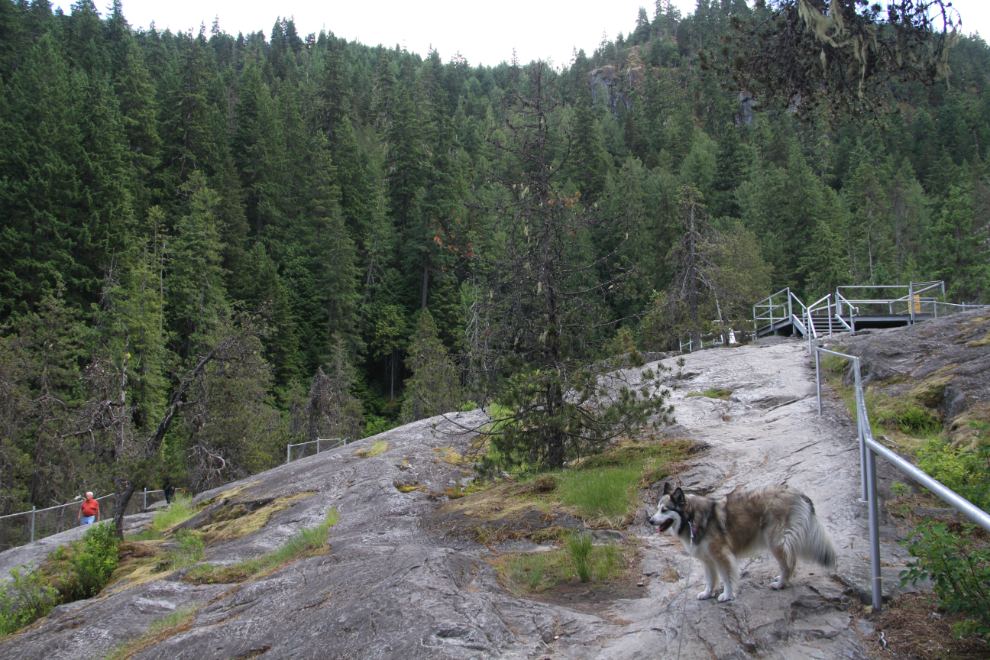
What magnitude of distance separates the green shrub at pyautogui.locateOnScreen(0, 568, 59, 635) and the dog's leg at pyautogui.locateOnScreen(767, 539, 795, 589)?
27.8 ft

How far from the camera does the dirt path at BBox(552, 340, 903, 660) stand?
12.4 ft

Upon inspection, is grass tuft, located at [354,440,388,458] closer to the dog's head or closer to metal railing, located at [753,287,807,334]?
the dog's head

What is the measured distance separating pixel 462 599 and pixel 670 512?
1698 mm

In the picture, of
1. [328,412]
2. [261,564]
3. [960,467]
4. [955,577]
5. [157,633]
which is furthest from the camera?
[328,412]

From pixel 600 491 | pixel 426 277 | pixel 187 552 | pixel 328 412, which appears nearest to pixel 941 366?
pixel 600 491

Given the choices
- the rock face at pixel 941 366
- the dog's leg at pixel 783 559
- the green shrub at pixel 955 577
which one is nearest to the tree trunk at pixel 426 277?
the rock face at pixel 941 366

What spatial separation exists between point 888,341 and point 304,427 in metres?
27.7

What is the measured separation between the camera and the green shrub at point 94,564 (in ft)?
28.2

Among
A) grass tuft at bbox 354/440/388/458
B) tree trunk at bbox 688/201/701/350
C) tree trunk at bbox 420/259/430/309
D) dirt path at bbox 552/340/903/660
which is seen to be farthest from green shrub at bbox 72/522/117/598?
tree trunk at bbox 420/259/430/309

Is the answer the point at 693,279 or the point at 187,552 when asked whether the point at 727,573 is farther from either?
the point at 693,279

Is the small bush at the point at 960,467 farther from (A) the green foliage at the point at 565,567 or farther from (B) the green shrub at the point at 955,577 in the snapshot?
(A) the green foliage at the point at 565,567

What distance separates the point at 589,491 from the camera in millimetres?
7227

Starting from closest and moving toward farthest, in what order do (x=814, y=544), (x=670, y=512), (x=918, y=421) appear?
(x=814, y=544) → (x=670, y=512) → (x=918, y=421)

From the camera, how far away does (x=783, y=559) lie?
4.32 metres
